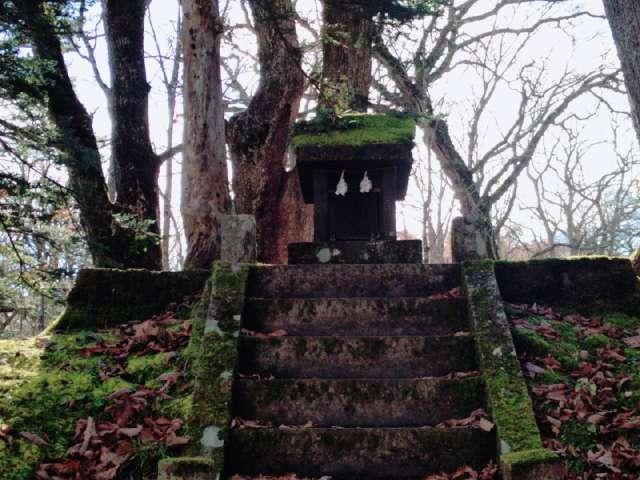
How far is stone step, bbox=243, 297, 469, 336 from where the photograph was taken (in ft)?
15.9

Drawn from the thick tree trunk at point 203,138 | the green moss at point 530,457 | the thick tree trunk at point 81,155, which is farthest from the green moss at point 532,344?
the thick tree trunk at point 203,138

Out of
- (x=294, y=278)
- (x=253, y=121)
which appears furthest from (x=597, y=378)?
(x=253, y=121)

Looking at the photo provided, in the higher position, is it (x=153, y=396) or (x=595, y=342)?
(x=595, y=342)

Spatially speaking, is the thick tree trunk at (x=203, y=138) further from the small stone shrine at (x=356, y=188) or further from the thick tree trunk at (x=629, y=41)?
the thick tree trunk at (x=629, y=41)

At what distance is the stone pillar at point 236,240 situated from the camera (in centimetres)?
545

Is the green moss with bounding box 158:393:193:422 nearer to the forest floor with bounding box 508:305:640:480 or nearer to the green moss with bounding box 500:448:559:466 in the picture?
the green moss with bounding box 500:448:559:466

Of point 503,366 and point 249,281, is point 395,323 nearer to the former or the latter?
point 503,366

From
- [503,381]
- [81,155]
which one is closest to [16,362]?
[81,155]

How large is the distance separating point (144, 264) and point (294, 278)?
123 inches

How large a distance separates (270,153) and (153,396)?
6.35 metres

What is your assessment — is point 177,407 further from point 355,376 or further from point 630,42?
point 630,42

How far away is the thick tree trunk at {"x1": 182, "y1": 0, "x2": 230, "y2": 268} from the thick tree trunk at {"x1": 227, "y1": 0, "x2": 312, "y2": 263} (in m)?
1.72

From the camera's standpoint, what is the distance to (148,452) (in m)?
3.60

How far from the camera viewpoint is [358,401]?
4078mm
